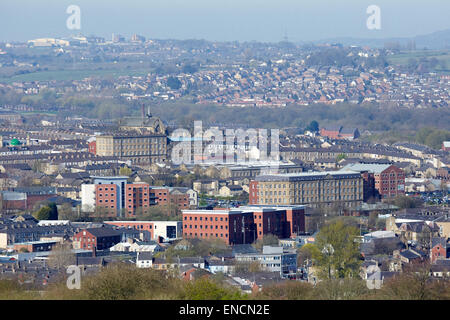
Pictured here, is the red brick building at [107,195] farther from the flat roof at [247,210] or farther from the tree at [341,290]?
the tree at [341,290]

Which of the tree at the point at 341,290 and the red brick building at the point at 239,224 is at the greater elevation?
the tree at the point at 341,290

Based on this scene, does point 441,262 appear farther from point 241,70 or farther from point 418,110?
point 241,70

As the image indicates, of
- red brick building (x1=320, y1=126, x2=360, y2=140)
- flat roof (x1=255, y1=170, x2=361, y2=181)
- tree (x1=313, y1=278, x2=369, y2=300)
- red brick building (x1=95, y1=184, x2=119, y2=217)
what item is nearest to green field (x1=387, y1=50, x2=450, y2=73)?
red brick building (x1=320, y1=126, x2=360, y2=140)

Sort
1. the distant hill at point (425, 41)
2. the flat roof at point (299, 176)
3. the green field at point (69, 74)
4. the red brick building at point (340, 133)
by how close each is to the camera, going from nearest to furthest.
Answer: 1. the flat roof at point (299, 176)
2. the red brick building at point (340, 133)
3. the green field at point (69, 74)
4. the distant hill at point (425, 41)

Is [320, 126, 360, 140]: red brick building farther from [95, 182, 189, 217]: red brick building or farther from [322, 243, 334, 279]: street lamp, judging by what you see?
[322, 243, 334, 279]: street lamp

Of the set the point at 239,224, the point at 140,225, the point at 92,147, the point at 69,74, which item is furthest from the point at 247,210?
the point at 69,74

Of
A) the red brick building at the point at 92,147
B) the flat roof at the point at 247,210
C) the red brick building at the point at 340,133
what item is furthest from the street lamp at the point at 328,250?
the red brick building at the point at 340,133
